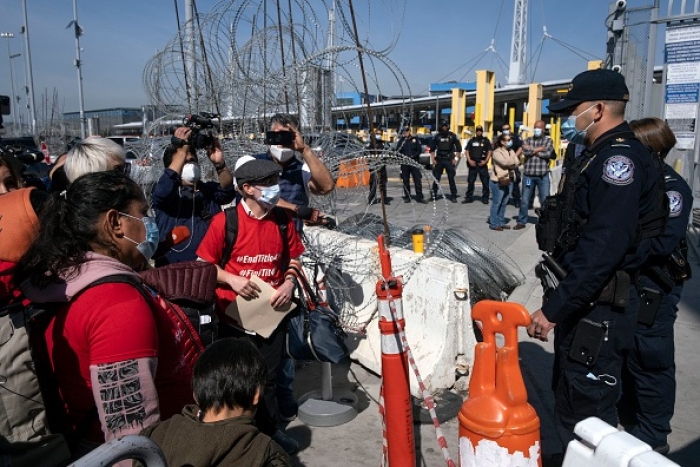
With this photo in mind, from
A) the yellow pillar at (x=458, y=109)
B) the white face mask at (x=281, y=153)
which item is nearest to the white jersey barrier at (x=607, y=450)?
the white face mask at (x=281, y=153)

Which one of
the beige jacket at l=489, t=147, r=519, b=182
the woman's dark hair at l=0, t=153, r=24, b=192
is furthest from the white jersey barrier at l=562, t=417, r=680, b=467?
the beige jacket at l=489, t=147, r=519, b=182

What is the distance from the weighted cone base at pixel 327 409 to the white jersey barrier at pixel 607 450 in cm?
262

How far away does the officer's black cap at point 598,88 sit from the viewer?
8.90 feet

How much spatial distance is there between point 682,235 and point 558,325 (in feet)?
3.46

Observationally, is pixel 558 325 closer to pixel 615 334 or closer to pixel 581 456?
pixel 615 334

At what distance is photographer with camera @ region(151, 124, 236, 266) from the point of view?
13.4ft

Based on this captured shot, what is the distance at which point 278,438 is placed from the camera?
3492 millimetres

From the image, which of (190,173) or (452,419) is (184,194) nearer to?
(190,173)

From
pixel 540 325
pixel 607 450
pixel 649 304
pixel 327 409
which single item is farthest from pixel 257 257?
pixel 607 450

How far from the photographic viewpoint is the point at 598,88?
2.72 m

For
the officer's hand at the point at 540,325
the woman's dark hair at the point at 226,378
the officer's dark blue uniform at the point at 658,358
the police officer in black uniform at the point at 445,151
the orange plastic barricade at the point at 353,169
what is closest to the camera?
the woman's dark hair at the point at 226,378

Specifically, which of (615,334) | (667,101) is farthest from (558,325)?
(667,101)

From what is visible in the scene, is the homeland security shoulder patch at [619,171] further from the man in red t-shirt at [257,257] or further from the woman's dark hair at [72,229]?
the woman's dark hair at [72,229]

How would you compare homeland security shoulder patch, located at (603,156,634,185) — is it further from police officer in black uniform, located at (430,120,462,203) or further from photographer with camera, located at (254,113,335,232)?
police officer in black uniform, located at (430,120,462,203)
